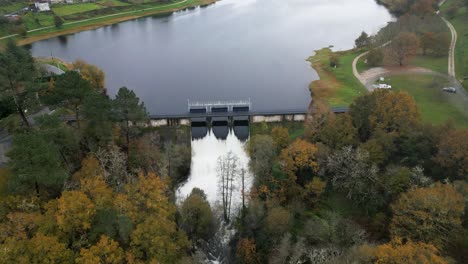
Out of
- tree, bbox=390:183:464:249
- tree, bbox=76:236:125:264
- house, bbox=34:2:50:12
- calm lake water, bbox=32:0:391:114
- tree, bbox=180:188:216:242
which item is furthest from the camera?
house, bbox=34:2:50:12

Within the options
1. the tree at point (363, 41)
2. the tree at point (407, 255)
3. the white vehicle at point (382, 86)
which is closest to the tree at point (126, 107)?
the tree at point (407, 255)

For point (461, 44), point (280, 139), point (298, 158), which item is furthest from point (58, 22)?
point (461, 44)

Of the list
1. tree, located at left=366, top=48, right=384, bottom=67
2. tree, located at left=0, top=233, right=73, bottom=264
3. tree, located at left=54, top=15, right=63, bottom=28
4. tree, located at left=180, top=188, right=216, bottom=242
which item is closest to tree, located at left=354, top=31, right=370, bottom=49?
tree, located at left=366, top=48, right=384, bottom=67

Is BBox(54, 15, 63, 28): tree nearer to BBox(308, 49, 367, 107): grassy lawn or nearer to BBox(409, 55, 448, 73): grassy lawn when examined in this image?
BBox(308, 49, 367, 107): grassy lawn

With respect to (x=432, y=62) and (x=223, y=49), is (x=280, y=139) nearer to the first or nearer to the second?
(x=432, y=62)

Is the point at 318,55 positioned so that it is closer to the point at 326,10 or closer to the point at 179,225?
the point at 326,10
